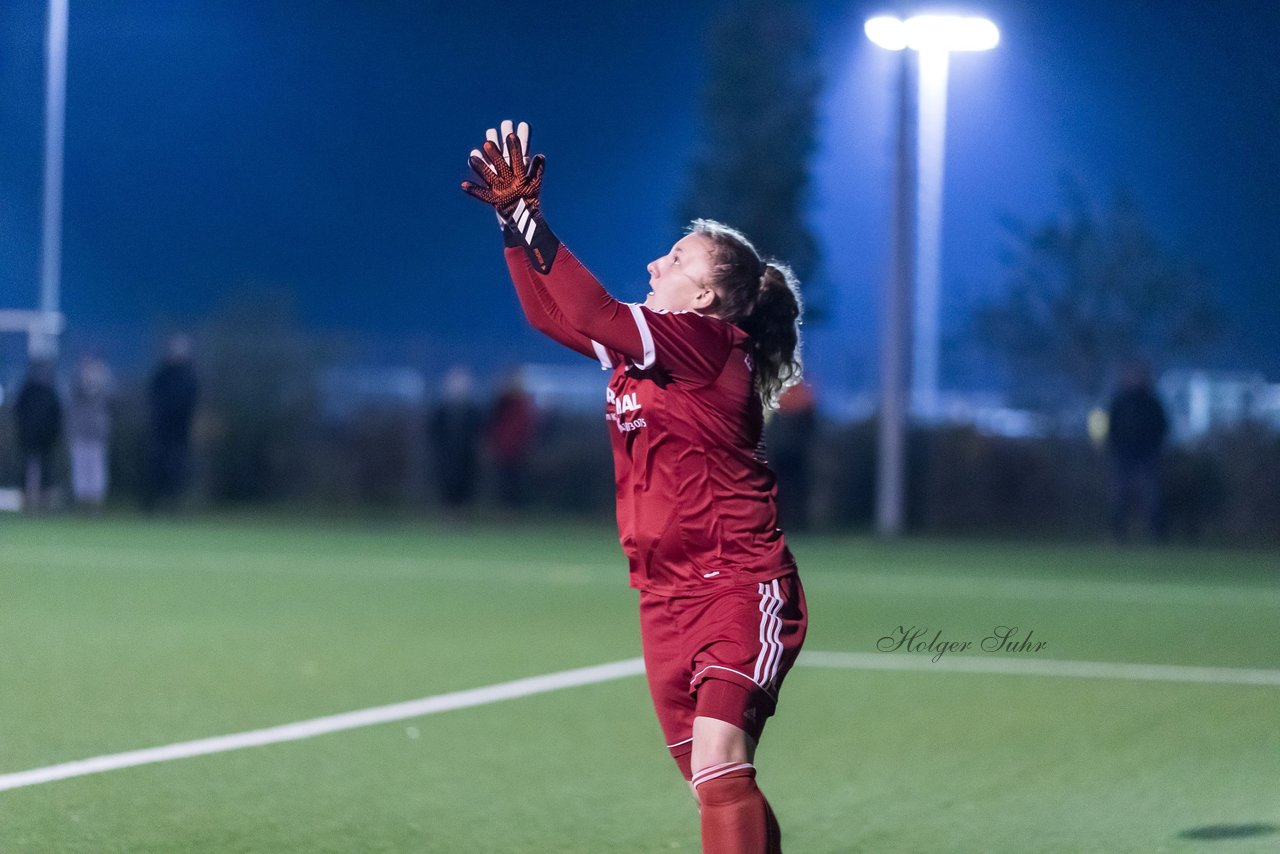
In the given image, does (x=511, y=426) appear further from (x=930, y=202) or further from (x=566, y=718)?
(x=566, y=718)

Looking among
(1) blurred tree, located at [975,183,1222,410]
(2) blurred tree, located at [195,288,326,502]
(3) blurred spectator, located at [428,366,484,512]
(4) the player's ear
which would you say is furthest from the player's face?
(1) blurred tree, located at [975,183,1222,410]

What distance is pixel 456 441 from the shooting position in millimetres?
23688

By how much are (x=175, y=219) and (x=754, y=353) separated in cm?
6519

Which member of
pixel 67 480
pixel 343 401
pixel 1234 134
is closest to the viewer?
pixel 67 480

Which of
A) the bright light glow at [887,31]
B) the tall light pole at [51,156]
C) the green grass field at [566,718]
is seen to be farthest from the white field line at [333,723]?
the tall light pole at [51,156]

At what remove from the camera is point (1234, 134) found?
34844 mm

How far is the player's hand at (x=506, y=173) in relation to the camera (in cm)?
425

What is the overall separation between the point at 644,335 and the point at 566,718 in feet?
14.2

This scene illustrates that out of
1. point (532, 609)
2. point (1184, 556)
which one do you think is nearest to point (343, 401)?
point (1184, 556)

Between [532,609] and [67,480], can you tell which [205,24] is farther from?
[532,609]

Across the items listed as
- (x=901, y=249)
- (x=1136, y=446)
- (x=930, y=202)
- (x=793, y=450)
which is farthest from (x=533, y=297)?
(x=930, y=202)

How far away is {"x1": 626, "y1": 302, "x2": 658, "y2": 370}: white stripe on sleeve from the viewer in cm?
422

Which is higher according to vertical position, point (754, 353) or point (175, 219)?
point (175, 219)

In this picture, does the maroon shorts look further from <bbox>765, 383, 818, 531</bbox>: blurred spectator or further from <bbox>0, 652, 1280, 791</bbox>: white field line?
<bbox>765, 383, 818, 531</bbox>: blurred spectator
